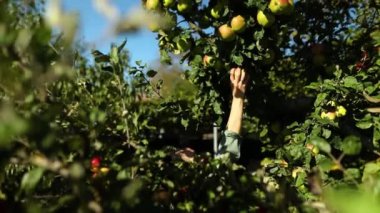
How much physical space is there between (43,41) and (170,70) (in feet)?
6.82

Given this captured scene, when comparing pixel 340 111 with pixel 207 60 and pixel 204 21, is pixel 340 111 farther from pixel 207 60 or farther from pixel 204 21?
pixel 204 21

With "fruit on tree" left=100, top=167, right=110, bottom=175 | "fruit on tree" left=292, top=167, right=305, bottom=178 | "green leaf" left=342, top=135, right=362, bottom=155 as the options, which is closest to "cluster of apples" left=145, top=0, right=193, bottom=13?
"fruit on tree" left=292, top=167, right=305, bottom=178

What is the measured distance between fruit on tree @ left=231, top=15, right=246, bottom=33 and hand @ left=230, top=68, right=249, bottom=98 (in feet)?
0.69

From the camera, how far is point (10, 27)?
1.01 metres

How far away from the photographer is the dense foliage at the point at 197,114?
1.02m

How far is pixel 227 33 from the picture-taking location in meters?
2.58

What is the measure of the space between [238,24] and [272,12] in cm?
17

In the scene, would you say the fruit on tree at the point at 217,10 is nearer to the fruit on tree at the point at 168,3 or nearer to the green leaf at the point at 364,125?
the fruit on tree at the point at 168,3

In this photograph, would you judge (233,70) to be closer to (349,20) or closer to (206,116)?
(206,116)

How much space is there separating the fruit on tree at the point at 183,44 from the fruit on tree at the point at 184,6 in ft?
0.50

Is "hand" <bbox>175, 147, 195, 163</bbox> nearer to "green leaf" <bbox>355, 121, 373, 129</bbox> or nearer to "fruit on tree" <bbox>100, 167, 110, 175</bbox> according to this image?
"fruit on tree" <bbox>100, 167, 110, 175</bbox>

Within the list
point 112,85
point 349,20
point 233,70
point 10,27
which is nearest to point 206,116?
point 233,70

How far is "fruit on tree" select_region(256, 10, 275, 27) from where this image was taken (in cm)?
255

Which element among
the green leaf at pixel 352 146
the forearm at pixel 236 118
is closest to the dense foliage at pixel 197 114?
the green leaf at pixel 352 146
